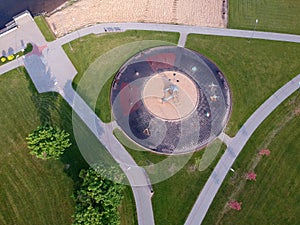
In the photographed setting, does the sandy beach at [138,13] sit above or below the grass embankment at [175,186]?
above

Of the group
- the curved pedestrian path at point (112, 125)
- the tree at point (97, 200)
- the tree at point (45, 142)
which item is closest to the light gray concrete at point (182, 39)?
the curved pedestrian path at point (112, 125)

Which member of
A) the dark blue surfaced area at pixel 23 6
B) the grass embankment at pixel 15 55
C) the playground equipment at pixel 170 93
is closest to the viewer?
the playground equipment at pixel 170 93

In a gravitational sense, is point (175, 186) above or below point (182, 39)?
below

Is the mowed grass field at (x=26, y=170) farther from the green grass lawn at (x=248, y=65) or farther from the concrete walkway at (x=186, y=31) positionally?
the green grass lawn at (x=248, y=65)

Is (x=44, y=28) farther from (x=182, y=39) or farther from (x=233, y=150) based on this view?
(x=233, y=150)

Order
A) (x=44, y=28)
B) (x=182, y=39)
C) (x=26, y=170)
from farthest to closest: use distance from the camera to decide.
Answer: (x=44, y=28) → (x=182, y=39) → (x=26, y=170)

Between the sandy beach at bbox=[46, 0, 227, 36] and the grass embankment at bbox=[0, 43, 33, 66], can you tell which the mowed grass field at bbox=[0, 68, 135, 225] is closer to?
the grass embankment at bbox=[0, 43, 33, 66]

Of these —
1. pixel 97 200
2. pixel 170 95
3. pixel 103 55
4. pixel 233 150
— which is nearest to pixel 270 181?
pixel 233 150
